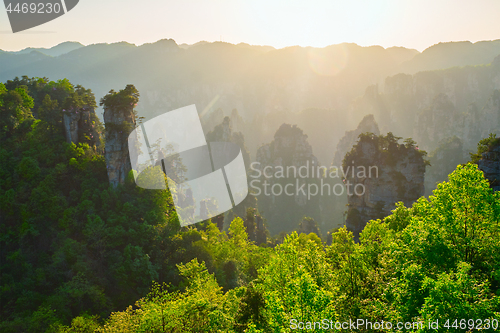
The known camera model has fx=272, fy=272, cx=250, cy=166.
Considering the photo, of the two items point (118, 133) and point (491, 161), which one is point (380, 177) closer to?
point (491, 161)

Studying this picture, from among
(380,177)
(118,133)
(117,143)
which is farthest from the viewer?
(380,177)

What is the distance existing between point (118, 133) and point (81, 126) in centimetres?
788

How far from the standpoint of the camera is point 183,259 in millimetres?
32312

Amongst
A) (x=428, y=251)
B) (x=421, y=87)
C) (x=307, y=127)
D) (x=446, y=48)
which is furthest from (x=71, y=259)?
(x=446, y=48)

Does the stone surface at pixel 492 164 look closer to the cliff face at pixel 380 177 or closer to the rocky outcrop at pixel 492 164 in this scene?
the rocky outcrop at pixel 492 164

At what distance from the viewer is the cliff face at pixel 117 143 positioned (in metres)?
37.5

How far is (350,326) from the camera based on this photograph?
14.9 m

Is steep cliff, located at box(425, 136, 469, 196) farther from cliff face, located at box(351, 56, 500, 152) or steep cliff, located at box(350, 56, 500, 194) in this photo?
cliff face, located at box(351, 56, 500, 152)

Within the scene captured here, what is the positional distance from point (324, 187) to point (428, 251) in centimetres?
10512

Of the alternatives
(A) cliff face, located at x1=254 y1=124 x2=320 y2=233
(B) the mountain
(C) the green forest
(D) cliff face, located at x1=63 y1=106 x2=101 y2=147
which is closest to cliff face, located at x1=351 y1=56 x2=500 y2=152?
(A) cliff face, located at x1=254 y1=124 x2=320 y2=233

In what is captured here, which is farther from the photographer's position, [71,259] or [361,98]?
[361,98]

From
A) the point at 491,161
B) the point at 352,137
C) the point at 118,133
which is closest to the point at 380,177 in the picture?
the point at 491,161

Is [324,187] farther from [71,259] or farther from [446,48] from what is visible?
[446,48]

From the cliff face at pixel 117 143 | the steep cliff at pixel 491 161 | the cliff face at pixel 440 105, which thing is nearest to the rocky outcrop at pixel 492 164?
the steep cliff at pixel 491 161
